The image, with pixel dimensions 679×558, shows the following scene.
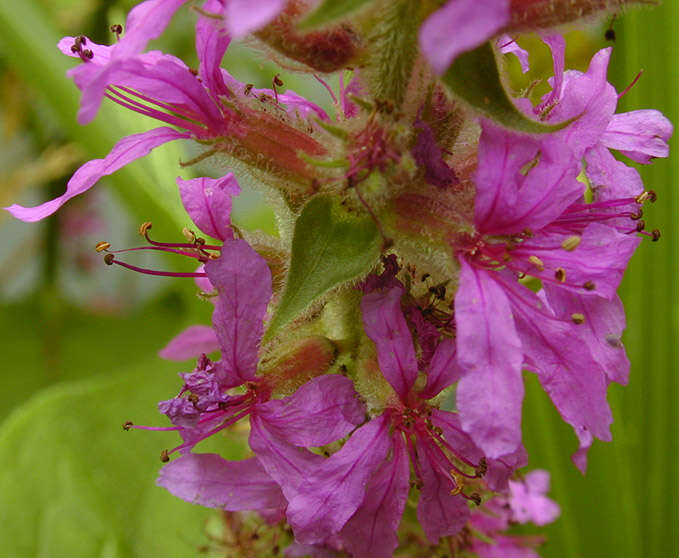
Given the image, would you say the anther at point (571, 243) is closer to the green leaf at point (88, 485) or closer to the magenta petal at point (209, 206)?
the magenta petal at point (209, 206)

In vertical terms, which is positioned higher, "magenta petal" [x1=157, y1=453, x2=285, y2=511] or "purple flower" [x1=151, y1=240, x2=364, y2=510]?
"purple flower" [x1=151, y1=240, x2=364, y2=510]

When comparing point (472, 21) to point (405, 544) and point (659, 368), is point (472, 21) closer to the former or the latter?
point (405, 544)

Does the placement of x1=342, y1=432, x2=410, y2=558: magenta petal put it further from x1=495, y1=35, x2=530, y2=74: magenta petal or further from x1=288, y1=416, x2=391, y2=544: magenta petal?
x1=495, y1=35, x2=530, y2=74: magenta petal

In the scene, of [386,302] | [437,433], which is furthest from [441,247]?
[437,433]

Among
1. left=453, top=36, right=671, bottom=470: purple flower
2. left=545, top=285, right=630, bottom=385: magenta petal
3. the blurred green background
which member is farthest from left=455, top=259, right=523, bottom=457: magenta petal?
the blurred green background

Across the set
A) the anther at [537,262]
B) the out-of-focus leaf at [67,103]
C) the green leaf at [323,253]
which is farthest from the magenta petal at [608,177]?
the out-of-focus leaf at [67,103]
